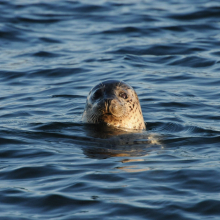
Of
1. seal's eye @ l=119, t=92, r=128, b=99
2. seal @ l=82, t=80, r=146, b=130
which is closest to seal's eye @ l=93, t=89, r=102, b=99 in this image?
seal @ l=82, t=80, r=146, b=130

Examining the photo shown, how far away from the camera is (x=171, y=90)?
11.4 meters

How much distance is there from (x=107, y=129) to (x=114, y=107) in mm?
350

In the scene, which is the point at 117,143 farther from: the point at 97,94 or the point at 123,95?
the point at 123,95

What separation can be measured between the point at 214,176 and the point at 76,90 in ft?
19.5

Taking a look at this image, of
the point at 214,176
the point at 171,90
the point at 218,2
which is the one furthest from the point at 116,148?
the point at 218,2

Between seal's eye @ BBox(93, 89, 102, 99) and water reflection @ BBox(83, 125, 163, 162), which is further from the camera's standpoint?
seal's eye @ BBox(93, 89, 102, 99)

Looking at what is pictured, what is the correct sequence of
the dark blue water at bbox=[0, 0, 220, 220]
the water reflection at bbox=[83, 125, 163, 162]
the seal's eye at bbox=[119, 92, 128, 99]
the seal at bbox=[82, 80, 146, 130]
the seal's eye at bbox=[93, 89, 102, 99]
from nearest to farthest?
the dark blue water at bbox=[0, 0, 220, 220] → the water reflection at bbox=[83, 125, 163, 162] → the seal at bbox=[82, 80, 146, 130] → the seal's eye at bbox=[93, 89, 102, 99] → the seal's eye at bbox=[119, 92, 128, 99]

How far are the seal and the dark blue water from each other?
0.77 feet

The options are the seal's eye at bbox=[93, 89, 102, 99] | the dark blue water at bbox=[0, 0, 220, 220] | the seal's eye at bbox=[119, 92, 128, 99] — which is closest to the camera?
the dark blue water at bbox=[0, 0, 220, 220]

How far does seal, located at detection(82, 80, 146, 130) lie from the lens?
7.79 m

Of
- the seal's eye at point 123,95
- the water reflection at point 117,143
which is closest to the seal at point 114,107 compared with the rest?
the seal's eye at point 123,95

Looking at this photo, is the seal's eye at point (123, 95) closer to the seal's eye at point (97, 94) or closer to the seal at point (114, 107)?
the seal at point (114, 107)

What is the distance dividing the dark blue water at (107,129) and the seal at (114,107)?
0.24 meters

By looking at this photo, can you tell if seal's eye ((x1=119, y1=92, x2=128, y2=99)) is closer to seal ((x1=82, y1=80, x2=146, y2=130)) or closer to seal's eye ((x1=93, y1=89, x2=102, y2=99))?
seal ((x1=82, y1=80, x2=146, y2=130))
